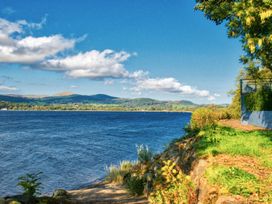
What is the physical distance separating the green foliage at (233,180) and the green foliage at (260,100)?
1668 centimetres

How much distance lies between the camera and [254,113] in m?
26.1

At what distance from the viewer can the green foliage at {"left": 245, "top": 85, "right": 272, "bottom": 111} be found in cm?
2497

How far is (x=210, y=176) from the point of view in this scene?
31.7 feet

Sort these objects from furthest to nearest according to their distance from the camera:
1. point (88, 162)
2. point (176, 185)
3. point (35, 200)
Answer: point (88, 162)
point (35, 200)
point (176, 185)

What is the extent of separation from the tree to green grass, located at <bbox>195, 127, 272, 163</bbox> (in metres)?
4.05

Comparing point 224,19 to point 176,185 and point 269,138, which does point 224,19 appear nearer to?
point 269,138

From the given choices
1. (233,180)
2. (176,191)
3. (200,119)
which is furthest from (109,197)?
(200,119)

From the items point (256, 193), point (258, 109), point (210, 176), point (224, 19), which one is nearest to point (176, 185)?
point (210, 176)

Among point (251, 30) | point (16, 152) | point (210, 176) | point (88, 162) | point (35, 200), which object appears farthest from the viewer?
point (16, 152)

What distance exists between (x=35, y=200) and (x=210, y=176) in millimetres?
6893

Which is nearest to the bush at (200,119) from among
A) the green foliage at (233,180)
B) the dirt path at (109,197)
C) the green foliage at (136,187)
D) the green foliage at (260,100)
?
the green foliage at (260,100)

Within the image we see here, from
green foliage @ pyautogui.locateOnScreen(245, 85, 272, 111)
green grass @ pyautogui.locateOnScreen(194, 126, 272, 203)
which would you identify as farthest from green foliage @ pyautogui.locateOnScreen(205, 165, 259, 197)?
green foliage @ pyautogui.locateOnScreen(245, 85, 272, 111)

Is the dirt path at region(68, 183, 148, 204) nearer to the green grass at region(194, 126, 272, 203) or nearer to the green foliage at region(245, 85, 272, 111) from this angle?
the green grass at region(194, 126, 272, 203)

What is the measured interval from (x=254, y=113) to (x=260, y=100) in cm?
126
